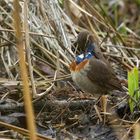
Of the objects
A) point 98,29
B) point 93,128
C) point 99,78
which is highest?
point 98,29

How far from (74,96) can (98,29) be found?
147 cm

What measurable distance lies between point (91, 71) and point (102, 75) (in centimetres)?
12

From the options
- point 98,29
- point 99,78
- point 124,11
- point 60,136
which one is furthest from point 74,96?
point 124,11

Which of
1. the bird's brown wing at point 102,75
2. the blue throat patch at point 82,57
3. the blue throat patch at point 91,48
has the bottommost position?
the bird's brown wing at point 102,75

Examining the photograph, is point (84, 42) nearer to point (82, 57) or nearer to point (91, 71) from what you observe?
point (82, 57)

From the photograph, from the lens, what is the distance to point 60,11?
4930mm

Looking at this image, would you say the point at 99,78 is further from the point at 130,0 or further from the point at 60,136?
the point at 130,0

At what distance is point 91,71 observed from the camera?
4.02 m

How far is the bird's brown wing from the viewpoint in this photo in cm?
404

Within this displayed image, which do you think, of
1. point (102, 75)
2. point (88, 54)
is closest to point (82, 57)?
point (88, 54)

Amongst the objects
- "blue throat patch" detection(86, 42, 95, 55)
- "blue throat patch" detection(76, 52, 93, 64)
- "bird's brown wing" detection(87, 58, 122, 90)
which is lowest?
"bird's brown wing" detection(87, 58, 122, 90)

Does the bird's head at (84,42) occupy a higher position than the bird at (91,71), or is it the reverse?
Answer: the bird's head at (84,42)

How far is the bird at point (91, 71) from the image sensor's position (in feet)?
13.1

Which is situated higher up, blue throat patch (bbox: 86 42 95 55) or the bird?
blue throat patch (bbox: 86 42 95 55)
